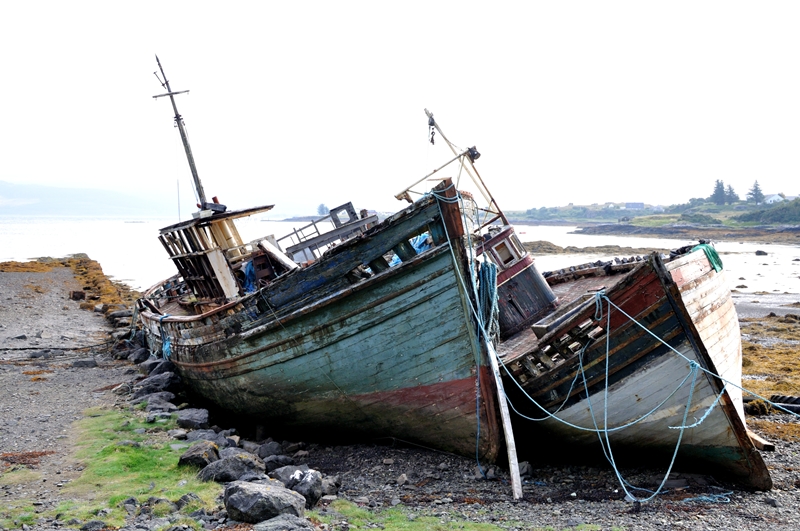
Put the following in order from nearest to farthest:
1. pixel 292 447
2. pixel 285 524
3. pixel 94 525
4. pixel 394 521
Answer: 1. pixel 285 524
2. pixel 94 525
3. pixel 394 521
4. pixel 292 447

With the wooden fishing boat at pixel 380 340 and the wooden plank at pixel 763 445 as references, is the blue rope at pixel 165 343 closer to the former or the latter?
the wooden fishing boat at pixel 380 340

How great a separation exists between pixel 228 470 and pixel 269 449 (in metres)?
2.35

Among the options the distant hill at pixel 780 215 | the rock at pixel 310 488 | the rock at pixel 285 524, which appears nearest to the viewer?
the rock at pixel 285 524

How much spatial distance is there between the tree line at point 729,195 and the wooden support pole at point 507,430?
12682cm

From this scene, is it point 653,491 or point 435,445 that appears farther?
point 435,445

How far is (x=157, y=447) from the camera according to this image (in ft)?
28.6

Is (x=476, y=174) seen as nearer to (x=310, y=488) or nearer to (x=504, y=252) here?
(x=504, y=252)

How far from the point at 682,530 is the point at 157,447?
22.9 feet

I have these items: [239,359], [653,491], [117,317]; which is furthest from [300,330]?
[117,317]

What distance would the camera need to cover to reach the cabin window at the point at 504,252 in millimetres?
11320

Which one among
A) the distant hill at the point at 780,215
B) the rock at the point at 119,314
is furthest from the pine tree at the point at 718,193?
the rock at the point at 119,314

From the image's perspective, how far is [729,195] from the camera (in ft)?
398

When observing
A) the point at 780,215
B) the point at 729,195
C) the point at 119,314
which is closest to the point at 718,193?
the point at 729,195

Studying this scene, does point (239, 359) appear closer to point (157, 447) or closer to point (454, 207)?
point (157, 447)
